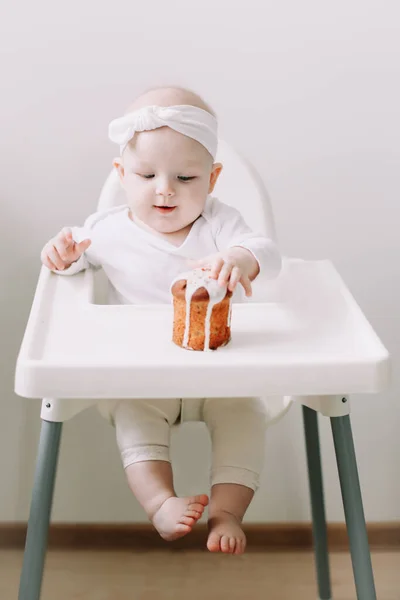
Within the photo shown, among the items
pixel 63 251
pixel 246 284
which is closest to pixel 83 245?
pixel 63 251

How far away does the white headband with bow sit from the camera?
1086 millimetres

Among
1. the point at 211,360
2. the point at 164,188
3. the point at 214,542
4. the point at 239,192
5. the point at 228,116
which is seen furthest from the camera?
the point at 228,116

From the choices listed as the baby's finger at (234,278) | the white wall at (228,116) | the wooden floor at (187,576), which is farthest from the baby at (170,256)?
the wooden floor at (187,576)

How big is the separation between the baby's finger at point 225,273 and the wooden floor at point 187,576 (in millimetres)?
717

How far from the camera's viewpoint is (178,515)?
0.99m

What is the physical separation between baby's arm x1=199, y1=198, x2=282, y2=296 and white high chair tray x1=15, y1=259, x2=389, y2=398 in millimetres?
49

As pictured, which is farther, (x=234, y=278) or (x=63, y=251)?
(x=63, y=251)

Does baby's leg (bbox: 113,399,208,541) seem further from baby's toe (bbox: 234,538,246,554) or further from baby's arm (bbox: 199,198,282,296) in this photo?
baby's arm (bbox: 199,198,282,296)

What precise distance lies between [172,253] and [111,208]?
142 millimetres

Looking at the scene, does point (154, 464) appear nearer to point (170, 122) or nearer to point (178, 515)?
point (178, 515)

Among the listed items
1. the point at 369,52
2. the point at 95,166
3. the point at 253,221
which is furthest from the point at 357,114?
the point at 95,166

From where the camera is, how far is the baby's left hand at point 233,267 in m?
0.97

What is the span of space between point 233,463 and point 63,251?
340 millimetres

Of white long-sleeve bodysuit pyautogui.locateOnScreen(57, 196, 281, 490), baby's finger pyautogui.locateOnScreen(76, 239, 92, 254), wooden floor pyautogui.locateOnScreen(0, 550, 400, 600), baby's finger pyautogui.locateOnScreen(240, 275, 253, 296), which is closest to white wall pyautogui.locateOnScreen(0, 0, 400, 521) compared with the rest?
wooden floor pyautogui.locateOnScreen(0, 550, 400, 600)
